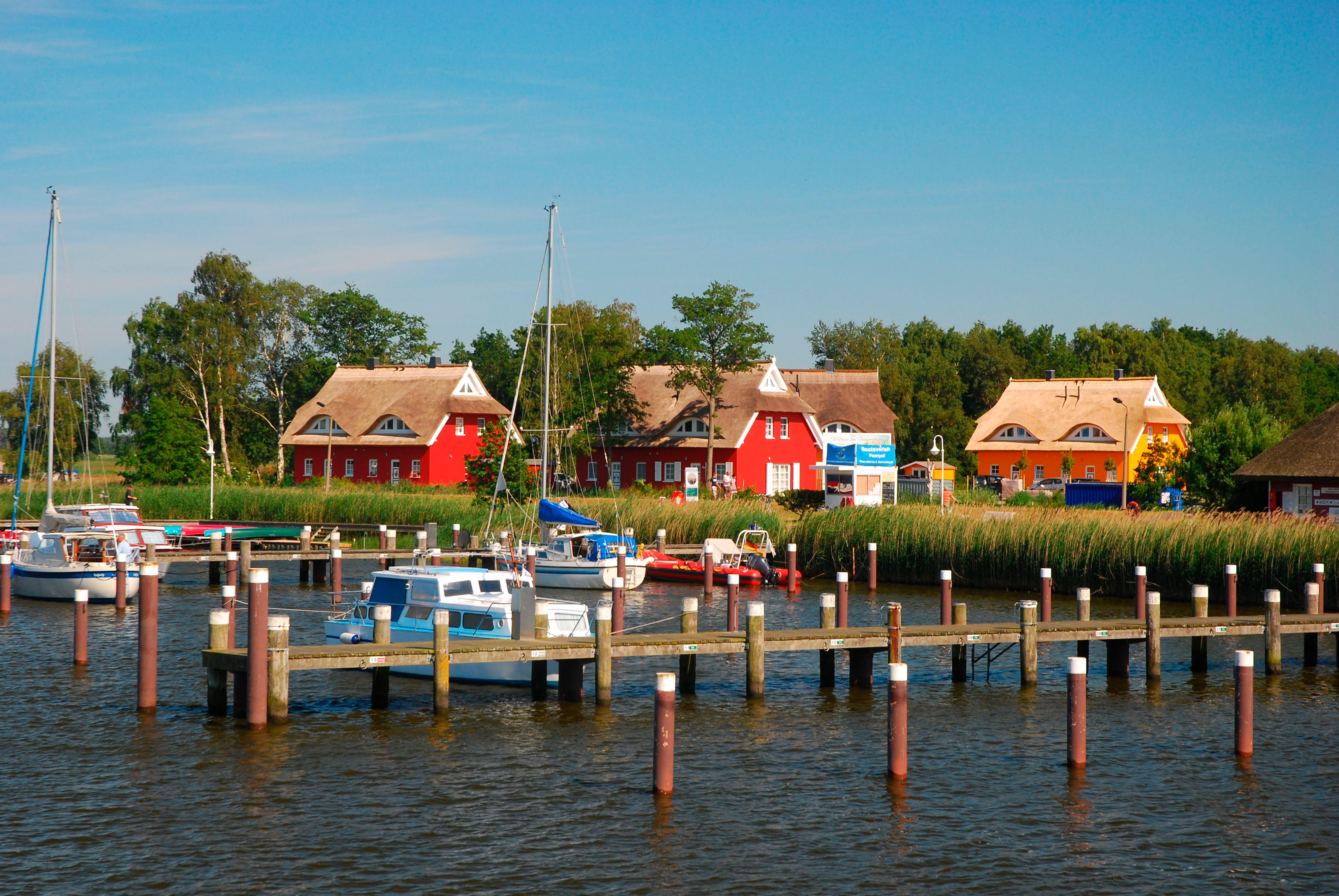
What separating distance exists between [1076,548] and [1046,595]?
9288 mm

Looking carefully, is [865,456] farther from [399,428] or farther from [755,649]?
[755,649]

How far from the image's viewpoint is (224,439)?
85.1 metres

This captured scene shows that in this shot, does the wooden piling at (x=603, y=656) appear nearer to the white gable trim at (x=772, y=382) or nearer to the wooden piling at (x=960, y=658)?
the wooden piling at (x=960, y=658)

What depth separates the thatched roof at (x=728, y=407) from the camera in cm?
7319

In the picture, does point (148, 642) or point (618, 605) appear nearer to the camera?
point (148, 642)

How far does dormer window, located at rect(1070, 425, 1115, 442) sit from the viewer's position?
84.3 meters

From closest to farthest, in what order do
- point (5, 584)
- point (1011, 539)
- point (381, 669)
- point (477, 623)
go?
point (381, 669)
point (477, 623)
point (5, 584)
point (1011, 539)

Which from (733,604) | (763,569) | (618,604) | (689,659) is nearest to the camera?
(689,659)

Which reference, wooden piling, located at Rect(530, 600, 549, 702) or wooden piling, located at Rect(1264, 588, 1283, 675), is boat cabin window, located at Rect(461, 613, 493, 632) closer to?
wooden piling, located at Rect(530, 600, 549, 702)

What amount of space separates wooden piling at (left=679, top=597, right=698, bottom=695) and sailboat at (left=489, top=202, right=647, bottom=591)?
14.1m

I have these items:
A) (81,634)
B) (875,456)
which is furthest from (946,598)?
(875,456)

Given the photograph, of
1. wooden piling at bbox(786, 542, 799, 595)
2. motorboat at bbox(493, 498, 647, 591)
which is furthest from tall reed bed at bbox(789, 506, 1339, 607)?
motorboat at bbox(493, 498, 647, 591)

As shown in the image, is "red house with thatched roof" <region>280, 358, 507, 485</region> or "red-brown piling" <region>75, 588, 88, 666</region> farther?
"red house with thatched roof" <region>280, 358, 507, 485</region>

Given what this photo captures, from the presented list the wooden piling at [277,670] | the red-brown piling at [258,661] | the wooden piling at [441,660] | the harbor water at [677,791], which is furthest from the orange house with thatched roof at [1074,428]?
the red-brown piling at [258,661]
